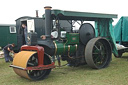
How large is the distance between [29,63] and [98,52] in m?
2.32

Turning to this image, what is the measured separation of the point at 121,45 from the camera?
739 cm

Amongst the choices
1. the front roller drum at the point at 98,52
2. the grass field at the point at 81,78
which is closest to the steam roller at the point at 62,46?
the front roller drum at the point at 98,52

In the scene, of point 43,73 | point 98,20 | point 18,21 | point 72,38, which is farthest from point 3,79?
point 18,21

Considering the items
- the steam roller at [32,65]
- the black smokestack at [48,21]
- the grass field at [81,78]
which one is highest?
the black smokestack at [48,21]

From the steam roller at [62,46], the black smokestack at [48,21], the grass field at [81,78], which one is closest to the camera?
the grass field at [81,78]

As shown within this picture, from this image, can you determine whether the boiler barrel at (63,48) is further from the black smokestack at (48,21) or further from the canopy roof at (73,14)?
the canopy roof at (73,14)

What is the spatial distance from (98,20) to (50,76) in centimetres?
281

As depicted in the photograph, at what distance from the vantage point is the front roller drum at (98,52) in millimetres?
5422

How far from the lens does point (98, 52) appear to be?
229 inches

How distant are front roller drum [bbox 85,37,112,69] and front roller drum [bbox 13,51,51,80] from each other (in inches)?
50.1

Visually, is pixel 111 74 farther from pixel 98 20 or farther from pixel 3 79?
pixel 3 79

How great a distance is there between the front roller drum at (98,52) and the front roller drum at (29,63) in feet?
4.17

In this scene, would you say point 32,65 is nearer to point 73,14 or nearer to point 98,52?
point 73,14

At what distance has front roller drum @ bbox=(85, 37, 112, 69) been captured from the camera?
17.8 feet
